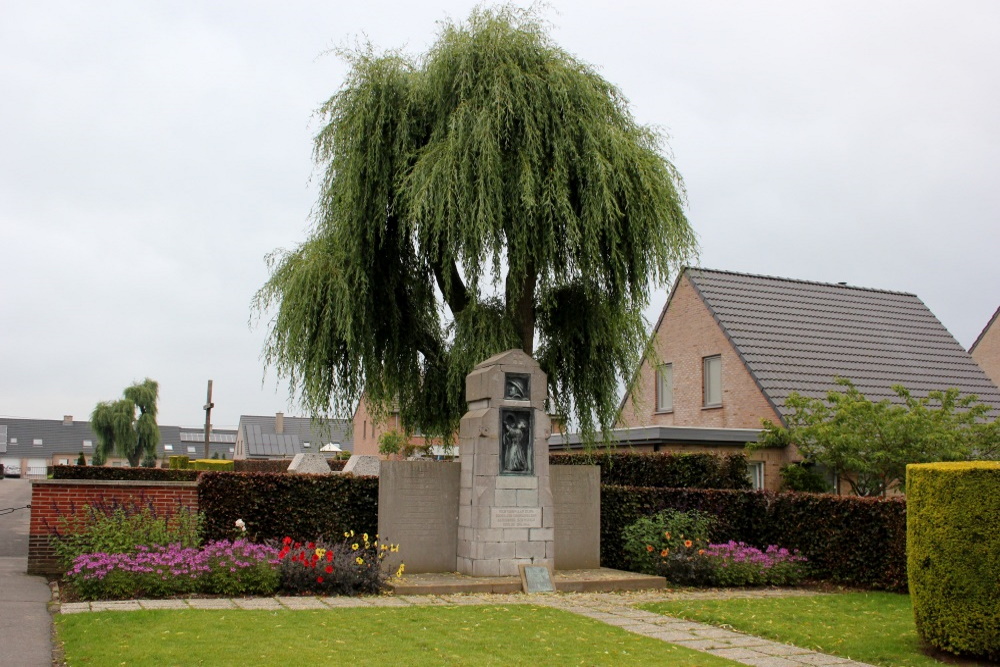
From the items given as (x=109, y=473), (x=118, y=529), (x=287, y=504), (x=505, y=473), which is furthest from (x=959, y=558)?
(x=109, y=473)

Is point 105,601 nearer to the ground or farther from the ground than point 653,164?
nearer to the ground

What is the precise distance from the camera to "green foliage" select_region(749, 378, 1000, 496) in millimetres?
Answer: 17031

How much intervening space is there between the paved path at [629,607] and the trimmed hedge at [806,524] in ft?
4.16

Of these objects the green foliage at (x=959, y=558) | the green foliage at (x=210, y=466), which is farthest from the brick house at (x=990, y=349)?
the green foliage at (x=210, y=466)

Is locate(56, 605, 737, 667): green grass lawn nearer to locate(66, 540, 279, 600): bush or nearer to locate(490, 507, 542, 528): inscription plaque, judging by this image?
locate(66, 540, 279, 600): bush

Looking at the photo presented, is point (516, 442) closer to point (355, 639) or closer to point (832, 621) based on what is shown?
point (832, 621)

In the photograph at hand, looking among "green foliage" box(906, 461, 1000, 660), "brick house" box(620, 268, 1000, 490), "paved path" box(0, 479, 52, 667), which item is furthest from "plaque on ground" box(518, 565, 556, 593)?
"brick house" box(620, 268, 1000, 490)

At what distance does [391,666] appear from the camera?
303 inches

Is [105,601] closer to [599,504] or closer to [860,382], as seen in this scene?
[599,504]

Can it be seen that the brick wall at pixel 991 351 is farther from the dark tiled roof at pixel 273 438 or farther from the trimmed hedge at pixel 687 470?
the dark tiled roof at pixel 273 438

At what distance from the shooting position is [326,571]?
12227mm

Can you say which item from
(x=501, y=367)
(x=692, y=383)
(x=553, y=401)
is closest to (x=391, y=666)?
(x=501, y=367)

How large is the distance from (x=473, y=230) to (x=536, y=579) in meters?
5.07

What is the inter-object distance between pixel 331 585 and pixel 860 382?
16445mm
